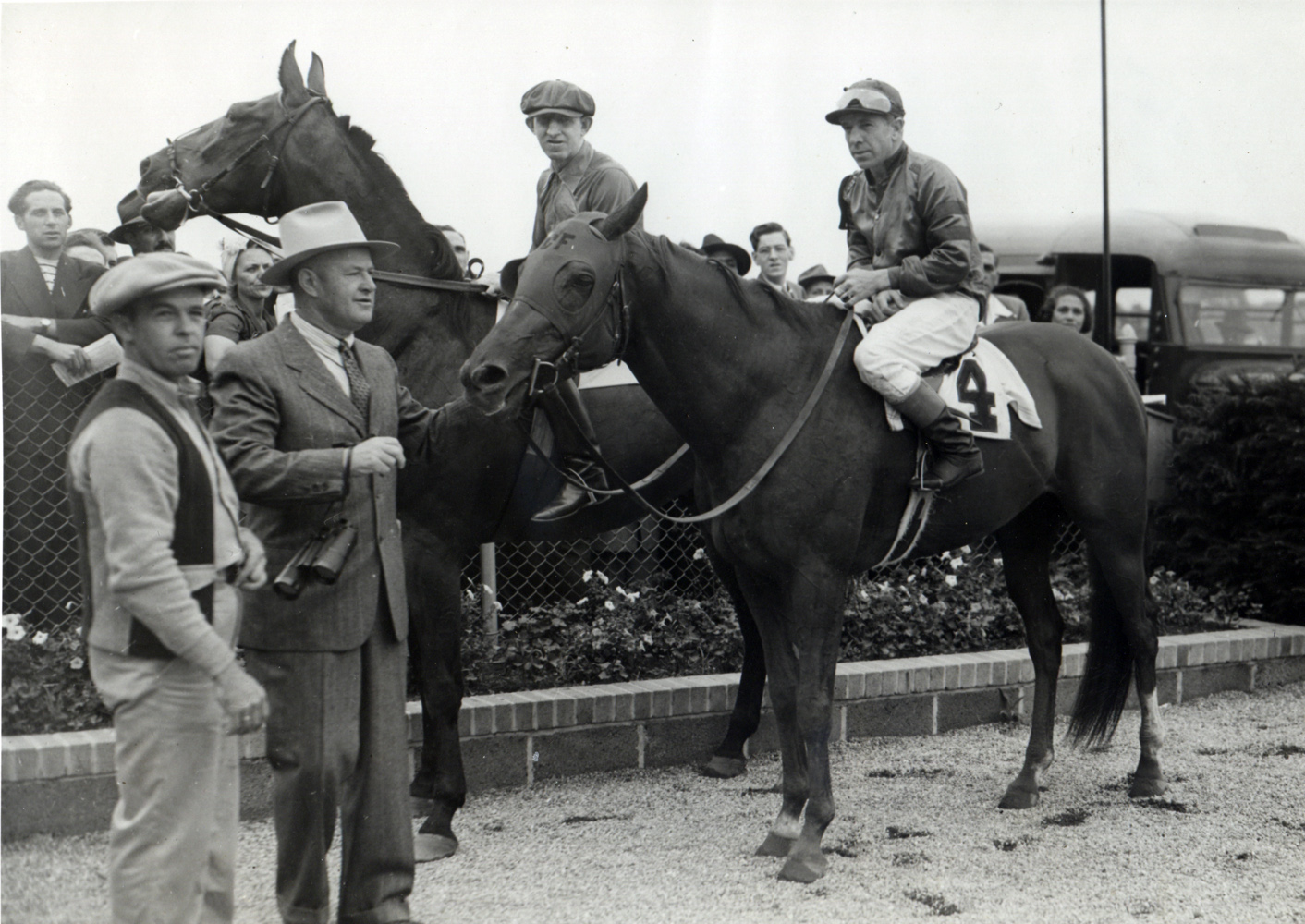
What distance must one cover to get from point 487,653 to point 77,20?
3162mm

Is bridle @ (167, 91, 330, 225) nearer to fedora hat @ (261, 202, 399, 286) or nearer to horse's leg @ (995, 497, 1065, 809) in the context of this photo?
fedora hat @ (261, 202, 399, 286)

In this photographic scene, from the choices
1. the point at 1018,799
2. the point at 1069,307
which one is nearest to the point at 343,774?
the point at 1018,799

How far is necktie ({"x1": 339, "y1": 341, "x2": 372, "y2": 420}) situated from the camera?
3.29m

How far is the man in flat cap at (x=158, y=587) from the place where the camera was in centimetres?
259

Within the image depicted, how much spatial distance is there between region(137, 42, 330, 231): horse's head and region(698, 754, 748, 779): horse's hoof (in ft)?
9.66

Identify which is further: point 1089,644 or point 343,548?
point 1089,644

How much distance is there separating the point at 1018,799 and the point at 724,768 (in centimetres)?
121

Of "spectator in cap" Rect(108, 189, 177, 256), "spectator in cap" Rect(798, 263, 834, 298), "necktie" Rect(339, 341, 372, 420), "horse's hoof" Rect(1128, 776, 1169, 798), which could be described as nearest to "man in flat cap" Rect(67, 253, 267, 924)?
"necktie" Rect(339, 341, 372, 420)

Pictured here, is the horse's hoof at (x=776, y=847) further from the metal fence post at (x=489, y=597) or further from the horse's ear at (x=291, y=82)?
the horse's ear at (x=291, y=82)

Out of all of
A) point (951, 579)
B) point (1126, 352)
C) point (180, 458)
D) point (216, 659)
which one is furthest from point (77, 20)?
point (1126, 352)

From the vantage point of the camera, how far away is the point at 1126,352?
1091cm

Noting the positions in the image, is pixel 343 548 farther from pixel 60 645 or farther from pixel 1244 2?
pixel 1244 2

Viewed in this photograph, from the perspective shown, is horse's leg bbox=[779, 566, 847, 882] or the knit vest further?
horse's leg bbox=[779, 566, 847, 882]

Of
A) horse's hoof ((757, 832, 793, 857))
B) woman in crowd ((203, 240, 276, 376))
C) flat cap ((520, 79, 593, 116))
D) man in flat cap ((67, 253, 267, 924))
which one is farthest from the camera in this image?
flat cap ((520, 79, 593, 116))
